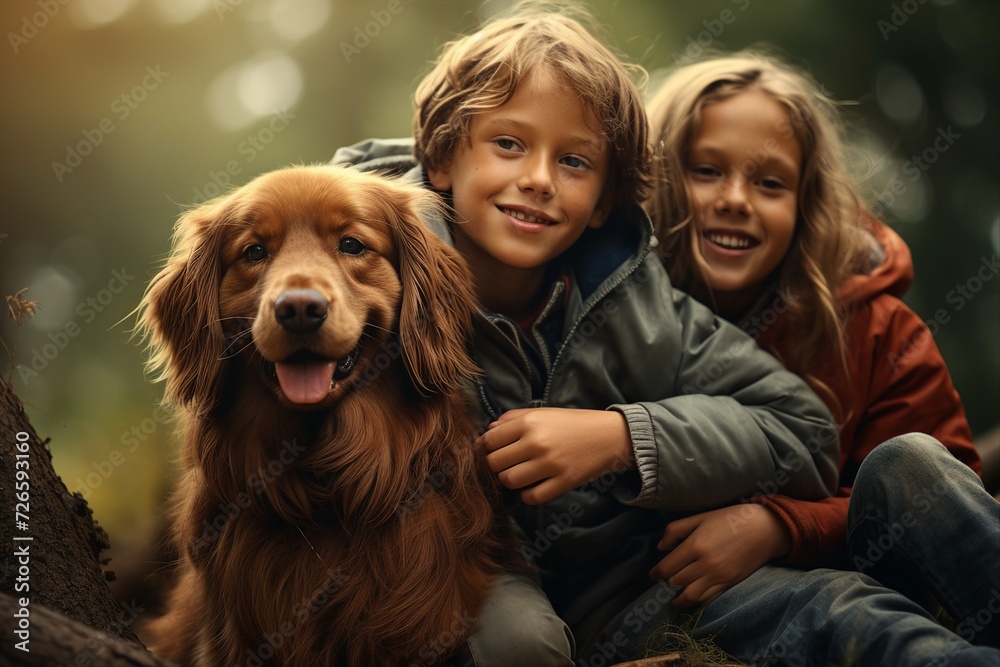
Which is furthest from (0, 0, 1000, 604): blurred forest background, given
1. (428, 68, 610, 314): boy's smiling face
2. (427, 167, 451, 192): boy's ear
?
(428, 68, 610, 314): boy's smiling face

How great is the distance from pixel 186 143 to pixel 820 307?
3236 millimetres

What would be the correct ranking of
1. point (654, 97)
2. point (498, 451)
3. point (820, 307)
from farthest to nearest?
point (654, 97) → point (820, 307) → point (498, 451)

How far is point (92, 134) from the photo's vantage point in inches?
153

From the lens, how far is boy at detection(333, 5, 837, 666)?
2359 mm

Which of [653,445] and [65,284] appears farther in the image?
[65,284]

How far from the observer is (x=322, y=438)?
205 centimetres

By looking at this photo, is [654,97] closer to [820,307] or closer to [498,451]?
[820,307]

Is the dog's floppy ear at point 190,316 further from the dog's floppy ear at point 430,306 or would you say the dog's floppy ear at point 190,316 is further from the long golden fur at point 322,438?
the dog's floppy ear at point 430,306

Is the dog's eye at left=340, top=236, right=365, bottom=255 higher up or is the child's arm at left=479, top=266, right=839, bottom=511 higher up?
the dog's eye at left=340, top=236, right=365, bottom=255

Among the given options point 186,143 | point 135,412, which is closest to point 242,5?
point 186,143

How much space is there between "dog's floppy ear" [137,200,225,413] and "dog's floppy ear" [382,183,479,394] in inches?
18.3

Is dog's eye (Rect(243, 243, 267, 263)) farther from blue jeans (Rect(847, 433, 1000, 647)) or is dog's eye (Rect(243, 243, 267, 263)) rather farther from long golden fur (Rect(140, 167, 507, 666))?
blue jeans (Rect(847, 433, 1000, 647))

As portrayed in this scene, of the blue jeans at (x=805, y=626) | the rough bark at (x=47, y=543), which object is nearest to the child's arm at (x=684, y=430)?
the blue jeans at (x=805, y=626)

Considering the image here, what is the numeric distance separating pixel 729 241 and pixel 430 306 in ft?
4.67
